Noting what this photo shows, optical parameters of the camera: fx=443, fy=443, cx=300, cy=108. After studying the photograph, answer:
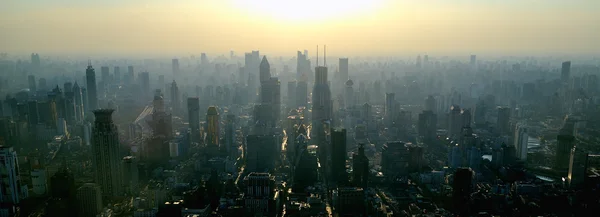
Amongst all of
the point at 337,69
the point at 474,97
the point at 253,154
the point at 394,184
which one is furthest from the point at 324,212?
the point at 337,69

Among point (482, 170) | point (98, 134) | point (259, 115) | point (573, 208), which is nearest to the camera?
point (573, 208)

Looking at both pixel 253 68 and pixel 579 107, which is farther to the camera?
pixel 253 68

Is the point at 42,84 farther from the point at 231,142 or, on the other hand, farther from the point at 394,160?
the point at 394,160

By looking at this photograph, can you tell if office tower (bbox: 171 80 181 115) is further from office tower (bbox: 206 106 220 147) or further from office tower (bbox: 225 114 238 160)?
office tower (bbox: 225 114 238 160)

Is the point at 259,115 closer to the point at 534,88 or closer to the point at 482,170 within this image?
the point at 482,170

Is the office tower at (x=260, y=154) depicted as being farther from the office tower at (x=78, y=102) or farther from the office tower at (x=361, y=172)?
the office tower at (x=78, y=102)

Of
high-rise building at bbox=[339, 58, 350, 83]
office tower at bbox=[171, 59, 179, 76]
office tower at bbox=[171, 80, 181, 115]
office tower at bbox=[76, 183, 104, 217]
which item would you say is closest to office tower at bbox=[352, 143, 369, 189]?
office tower at bbox=[76, 183, 104, 217]

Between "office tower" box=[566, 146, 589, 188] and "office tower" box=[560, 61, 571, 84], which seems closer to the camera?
"office tower" box=[566, 146, 589, 188]
